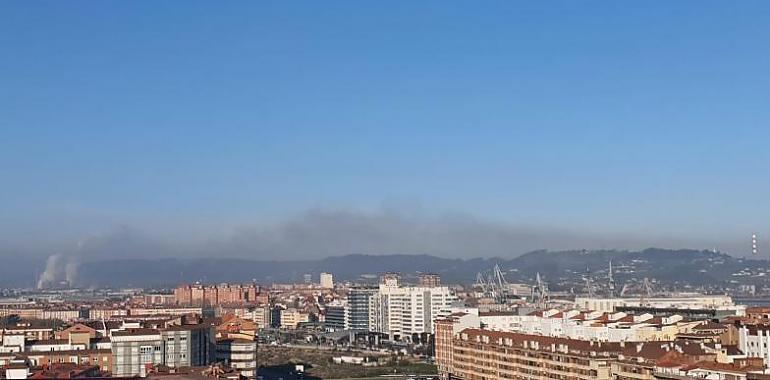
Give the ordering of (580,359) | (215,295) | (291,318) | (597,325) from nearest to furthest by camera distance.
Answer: (580,359) < (597,325) < (291,318) < (215,295)

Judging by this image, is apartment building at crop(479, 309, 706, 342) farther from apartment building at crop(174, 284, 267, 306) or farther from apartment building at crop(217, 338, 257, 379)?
apartment building at crop(174, 284, 267, 306)

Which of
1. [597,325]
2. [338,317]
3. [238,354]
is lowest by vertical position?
[338,317]

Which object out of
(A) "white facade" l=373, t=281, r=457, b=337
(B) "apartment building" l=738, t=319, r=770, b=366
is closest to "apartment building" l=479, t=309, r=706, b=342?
(B) "apartment building" l=738, t=319, r=770, b=366

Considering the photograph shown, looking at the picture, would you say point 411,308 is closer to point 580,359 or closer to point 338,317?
point 338,317

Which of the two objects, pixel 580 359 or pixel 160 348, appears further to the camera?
pixel 160 348

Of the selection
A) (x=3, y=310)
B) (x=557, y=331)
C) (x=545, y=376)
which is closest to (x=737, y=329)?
(x=545, y=376)

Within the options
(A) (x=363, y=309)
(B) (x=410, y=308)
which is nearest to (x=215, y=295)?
(A) (x=363, y=309)

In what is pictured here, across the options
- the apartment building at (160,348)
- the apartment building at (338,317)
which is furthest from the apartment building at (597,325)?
the apartment building at (338,317)

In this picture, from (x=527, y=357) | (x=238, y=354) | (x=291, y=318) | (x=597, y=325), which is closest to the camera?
(x=527, y=357)

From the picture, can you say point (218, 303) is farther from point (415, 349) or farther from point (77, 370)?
point (77, 370)

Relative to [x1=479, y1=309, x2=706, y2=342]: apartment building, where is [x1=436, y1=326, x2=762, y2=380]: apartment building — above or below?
below

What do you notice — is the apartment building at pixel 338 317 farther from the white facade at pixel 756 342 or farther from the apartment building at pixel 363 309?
the white facade at pixel 756 342
